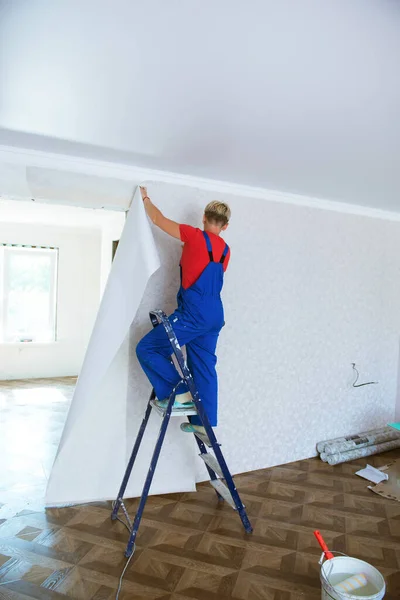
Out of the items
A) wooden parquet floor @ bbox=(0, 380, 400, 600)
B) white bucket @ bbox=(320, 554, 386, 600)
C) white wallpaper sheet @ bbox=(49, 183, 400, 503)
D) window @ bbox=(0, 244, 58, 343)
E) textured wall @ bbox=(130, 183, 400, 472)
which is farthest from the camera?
window @ bbox=(0, 244, 58, 343)

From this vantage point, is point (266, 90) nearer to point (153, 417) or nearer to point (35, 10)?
point (35, 10)

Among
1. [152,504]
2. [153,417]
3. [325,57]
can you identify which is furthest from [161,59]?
[152,504]

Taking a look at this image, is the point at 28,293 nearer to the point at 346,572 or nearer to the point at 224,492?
the point at 224,492

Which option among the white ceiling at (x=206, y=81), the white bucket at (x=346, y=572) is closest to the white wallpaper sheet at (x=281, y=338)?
the white ceiling at (x=206, y=81)

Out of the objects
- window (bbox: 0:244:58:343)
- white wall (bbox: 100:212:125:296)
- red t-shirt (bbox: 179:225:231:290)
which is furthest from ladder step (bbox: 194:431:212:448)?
window (bbox: 0:244:58:343)

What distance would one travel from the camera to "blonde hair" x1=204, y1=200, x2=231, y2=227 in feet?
8.41

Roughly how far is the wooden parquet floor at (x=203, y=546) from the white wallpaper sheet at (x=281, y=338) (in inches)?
11.4

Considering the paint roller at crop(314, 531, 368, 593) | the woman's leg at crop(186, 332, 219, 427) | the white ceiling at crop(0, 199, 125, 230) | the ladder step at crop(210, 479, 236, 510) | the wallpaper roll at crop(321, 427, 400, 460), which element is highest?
the white ceiling at crop(0, 199, 125, 230)

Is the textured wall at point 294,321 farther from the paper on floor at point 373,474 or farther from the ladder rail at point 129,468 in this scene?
the paper on floor at point 373,474

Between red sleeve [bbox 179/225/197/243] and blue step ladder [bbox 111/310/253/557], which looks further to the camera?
red sleeve [bbox 179/225/197/243]

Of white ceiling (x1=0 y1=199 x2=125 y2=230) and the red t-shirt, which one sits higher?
white ceiling (x1=0 y1=199 x2=125 y2=230)

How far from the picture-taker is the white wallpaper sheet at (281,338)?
289 cm

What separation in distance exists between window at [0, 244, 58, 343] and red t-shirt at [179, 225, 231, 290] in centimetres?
475

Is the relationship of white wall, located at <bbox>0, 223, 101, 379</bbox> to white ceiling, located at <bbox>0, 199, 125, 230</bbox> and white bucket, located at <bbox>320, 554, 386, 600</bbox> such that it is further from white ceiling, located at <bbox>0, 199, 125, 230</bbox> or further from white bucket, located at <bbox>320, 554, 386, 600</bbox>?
white bucket, located at <bbox>320, 554, 386, 600</bbox>
